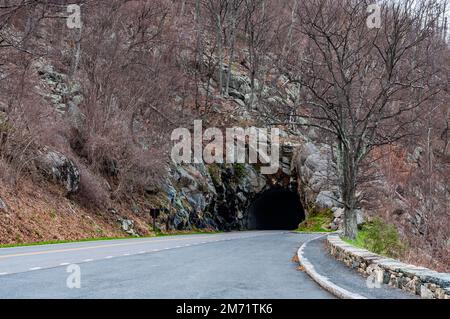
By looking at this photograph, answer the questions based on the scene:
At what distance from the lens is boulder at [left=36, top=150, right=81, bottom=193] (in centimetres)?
2838

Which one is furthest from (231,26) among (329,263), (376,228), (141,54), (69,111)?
(329,263)

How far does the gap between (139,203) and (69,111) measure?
315 inches

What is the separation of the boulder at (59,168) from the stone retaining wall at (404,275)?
2080cm

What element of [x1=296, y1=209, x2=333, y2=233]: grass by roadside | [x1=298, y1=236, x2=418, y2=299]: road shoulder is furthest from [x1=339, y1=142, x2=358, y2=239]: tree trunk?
[x1=296, y1=209, x2=333, y2=233]: grass by roadside

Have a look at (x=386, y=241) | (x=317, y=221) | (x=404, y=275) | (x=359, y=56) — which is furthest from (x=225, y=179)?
(x=404, y=275)

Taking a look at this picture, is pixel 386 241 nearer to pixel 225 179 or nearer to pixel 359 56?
pixel 359 56

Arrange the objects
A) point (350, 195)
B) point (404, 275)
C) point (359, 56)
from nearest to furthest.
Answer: point (404, 275)
point (350, 195)
point (359, 56)

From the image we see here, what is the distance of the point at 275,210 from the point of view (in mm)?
63906

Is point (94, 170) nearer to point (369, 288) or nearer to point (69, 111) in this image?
point (69, 111)

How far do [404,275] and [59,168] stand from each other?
23974 mm

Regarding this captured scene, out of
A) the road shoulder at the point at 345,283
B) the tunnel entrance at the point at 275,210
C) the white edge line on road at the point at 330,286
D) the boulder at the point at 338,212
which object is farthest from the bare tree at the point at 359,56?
the tunnel entrance at the point at 275,210

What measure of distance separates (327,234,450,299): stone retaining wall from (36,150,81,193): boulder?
20803mm

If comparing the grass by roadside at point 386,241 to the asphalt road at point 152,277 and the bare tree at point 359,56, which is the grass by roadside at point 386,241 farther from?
the asphalt road at point 152,277

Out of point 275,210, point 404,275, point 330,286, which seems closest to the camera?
point 404,275
